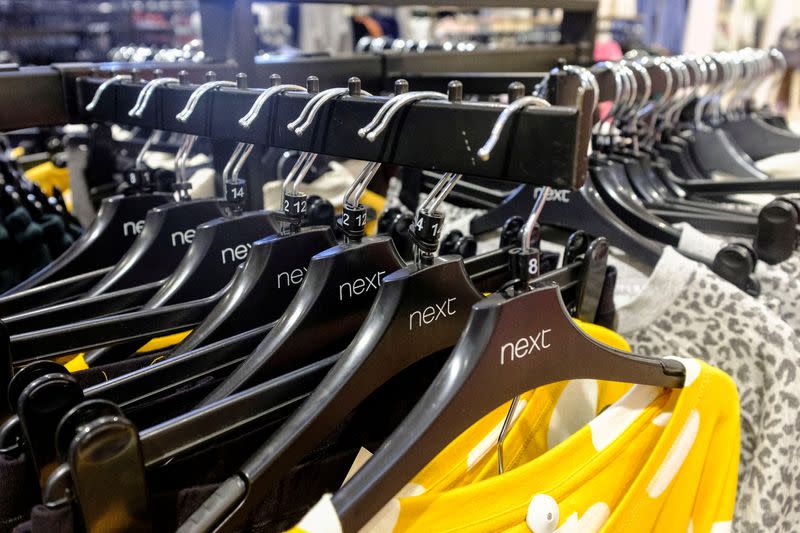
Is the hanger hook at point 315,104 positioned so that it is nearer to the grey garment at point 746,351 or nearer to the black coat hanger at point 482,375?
the black coat hanger at point 482,375

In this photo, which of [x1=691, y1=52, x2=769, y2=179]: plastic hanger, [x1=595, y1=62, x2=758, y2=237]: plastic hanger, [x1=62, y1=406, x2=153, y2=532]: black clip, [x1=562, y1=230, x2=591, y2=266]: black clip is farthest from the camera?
[x1=691, y1=52, x2=769, y2=179]: plastic hanger

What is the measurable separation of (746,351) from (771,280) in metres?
0.15

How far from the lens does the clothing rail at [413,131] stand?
41cm

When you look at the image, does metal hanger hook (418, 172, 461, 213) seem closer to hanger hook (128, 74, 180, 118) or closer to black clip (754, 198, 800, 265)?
hanger hook (128, 74, 180, 118)

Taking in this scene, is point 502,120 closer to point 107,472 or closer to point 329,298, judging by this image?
point 329,298

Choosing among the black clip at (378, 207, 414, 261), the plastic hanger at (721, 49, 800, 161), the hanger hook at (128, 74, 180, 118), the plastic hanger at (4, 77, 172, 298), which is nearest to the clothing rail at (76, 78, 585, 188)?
the hanger hook at (128, 74, 180, 118)

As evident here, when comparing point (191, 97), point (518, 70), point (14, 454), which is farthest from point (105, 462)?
point (518, 70)

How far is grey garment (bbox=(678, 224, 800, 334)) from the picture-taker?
30.5 inches

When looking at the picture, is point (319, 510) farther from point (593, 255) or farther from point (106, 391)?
point (593, 255)

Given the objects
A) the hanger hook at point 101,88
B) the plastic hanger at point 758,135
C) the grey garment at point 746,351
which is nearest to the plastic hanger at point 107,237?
the hanger hook at point 101,88

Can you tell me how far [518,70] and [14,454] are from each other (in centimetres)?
113

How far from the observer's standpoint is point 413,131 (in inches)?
18.5

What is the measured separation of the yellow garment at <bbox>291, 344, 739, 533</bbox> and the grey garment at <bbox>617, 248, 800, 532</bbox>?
0.08 meters

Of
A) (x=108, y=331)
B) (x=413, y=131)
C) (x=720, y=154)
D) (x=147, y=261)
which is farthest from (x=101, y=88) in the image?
(x=720, y=154)
